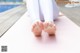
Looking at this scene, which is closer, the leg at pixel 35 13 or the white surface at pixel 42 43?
the white surface at pixel 42 43

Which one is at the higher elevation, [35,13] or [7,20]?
[35,13]

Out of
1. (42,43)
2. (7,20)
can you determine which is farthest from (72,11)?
(42,43)

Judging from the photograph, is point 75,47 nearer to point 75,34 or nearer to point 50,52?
point 50,52

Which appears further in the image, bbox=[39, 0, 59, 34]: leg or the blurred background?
the blurred background

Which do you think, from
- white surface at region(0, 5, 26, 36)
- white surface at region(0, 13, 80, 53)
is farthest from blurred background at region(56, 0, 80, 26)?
white surface at region(0, 5, 26, 36)

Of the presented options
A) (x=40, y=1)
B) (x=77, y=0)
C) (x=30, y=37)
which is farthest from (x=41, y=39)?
(x=77, y=0)

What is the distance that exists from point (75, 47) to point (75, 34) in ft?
0.96

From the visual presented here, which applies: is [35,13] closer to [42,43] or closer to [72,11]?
[42,43]

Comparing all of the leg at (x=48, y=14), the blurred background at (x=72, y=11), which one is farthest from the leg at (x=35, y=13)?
the blurred background at (x=72, y=11)

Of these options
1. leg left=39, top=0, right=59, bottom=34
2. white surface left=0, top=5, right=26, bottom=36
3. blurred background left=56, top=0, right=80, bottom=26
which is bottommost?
blurred background left=56, top=0, right=80, bottom=26

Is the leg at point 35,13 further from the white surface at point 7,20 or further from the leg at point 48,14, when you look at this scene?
the white surface at point 7,20

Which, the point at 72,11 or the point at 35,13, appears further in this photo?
the point at 72,11

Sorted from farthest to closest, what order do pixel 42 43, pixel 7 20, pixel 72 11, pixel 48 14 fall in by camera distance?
1. pixel 72 11
2. pixel 7 20
3. pixel 48 14
4. pixel 42 43

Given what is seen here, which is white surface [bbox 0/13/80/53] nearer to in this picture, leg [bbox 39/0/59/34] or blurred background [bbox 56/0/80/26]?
leg [bbox 39/0/59/34]
